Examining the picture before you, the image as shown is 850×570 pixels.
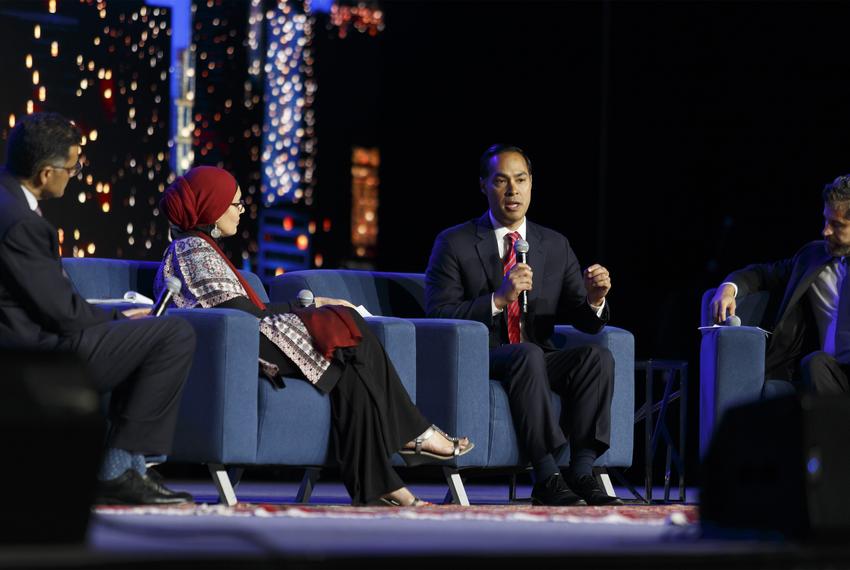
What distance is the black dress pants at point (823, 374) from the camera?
4707 millimetres

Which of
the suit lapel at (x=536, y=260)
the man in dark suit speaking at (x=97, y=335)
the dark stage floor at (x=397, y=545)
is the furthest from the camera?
the suit lapel at (x=536, y=260)

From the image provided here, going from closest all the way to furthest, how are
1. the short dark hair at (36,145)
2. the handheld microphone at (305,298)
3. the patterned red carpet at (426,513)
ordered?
the patterned red carpet at (426,513), the short dark hair at (36,145), the handheld microphone at (305,298)

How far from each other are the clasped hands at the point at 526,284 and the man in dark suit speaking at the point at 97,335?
1244mm

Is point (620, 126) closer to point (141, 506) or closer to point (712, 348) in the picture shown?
point (712, 348)

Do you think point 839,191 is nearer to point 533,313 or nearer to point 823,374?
point 823,374

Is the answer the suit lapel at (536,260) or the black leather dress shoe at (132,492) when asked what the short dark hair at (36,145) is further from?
the suit lapel at (536,260)

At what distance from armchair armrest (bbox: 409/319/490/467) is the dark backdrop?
2.32 metres

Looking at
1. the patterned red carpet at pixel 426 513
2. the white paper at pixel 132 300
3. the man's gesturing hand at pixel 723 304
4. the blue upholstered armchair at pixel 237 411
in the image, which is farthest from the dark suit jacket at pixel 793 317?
the white paper at pixel 132 300

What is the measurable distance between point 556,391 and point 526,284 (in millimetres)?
402

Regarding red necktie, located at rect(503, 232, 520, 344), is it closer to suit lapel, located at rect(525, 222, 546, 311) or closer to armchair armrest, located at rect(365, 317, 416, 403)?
suit lapel, located at rect(525, 222, 546, 311)

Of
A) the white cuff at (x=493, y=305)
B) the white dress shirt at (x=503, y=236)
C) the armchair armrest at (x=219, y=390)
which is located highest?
the white dress shirt at (x=503, y=236)

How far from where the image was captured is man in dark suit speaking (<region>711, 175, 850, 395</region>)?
16.2 ft

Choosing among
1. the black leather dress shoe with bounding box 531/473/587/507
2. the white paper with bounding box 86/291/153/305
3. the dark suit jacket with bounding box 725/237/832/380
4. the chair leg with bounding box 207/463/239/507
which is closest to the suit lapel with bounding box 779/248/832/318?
the dark suit jacket with bounding box 725/237/832/380

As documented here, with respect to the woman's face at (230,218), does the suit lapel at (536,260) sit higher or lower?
lower
